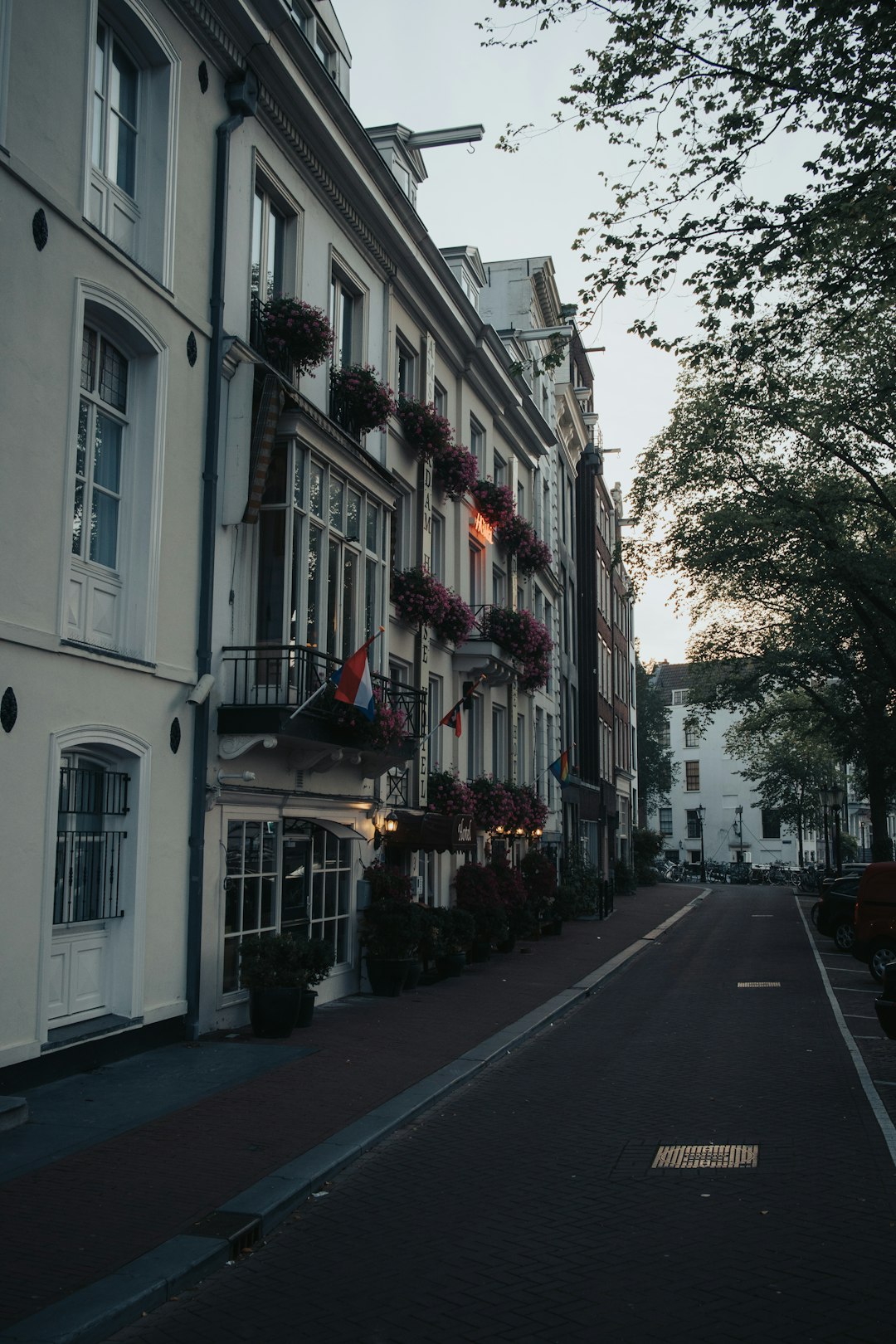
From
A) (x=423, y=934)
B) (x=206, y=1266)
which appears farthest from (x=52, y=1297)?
(x=423, y=934)

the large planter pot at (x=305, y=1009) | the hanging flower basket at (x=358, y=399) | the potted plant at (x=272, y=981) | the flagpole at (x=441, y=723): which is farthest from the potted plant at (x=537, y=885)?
the potted plant at (x=272, y=981)

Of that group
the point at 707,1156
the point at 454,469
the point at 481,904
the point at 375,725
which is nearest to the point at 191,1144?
the point at 707,1156

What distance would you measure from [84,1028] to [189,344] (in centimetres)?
699

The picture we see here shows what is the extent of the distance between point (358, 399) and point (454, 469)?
515 centimetres

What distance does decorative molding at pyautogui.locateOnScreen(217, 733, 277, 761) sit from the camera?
12.8 m

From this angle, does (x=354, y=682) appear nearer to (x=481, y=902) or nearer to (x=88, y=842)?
(x=88, y=842)

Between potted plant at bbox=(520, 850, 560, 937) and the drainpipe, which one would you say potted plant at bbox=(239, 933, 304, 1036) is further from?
potted plant at bbox=(520, 850, 560, 937)

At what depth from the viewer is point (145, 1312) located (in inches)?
216

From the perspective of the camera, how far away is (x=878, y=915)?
18094 millimetres

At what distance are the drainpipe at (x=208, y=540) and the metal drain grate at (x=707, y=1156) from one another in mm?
5676

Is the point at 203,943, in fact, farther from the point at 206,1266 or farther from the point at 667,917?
the point at 667,917

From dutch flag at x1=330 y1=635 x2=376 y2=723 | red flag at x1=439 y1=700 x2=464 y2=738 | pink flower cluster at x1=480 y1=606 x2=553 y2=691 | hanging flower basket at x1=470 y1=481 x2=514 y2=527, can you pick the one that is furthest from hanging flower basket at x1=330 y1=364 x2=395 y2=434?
pink flower cluster at x1=480 y1=606 x2=553 y2=691

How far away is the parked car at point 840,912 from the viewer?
25.0 m

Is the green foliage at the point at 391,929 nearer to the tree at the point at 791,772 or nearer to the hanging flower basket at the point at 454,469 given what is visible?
the hanging flower basket at the point at 454,469
